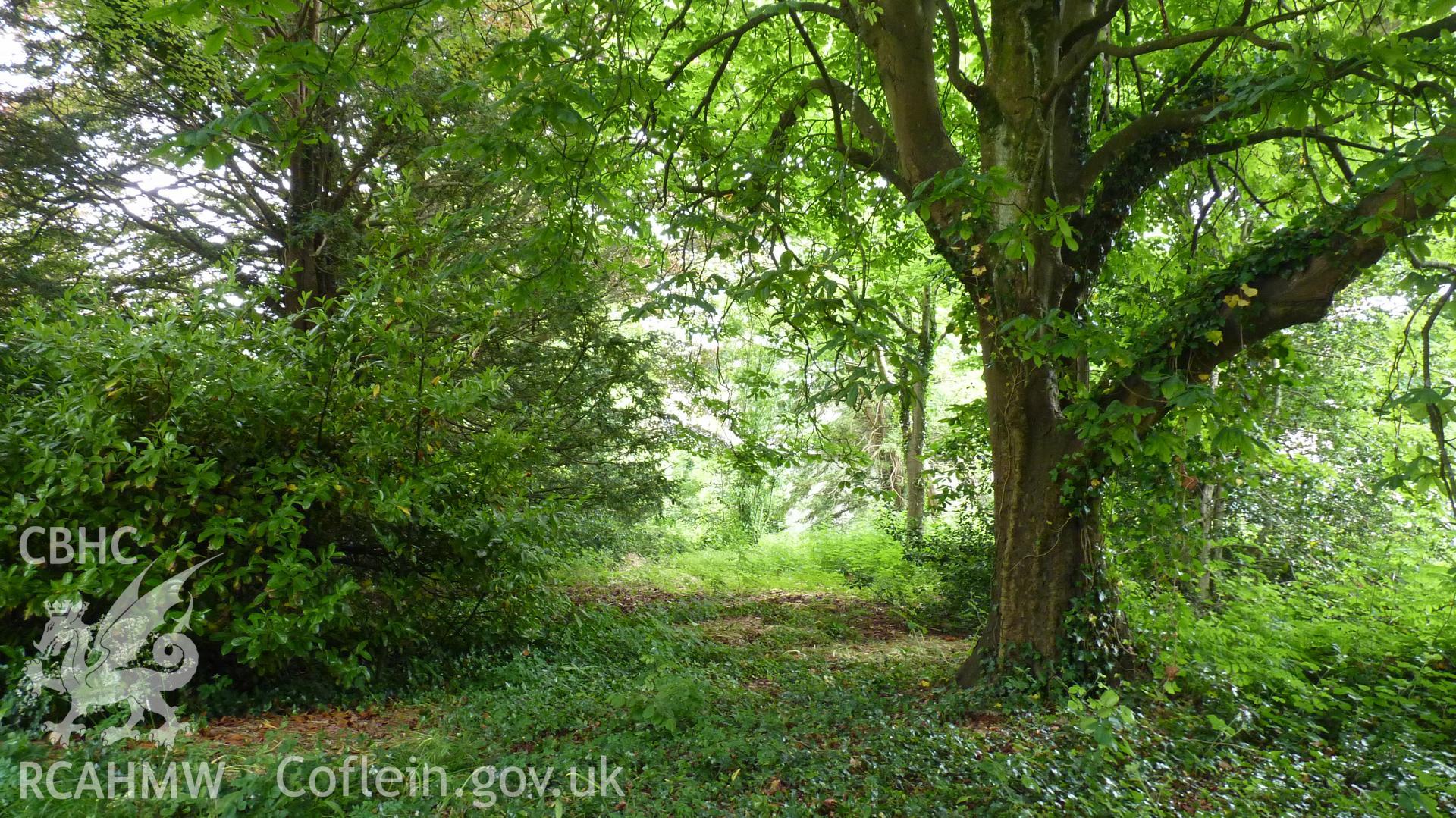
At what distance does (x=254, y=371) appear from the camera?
4.46 metres

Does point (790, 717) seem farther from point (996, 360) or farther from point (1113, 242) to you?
point (1113, 242)

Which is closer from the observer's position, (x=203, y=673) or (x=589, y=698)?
(x=203, y=673)

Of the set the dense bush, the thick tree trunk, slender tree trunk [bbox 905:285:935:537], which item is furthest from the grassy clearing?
slender tree trunk [bbox 905:285:935:537]

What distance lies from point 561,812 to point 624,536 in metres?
8.58

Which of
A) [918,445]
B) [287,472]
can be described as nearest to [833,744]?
[287,472]

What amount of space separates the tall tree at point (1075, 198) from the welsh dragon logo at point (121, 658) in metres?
3.58

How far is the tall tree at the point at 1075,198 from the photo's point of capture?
13.3 ft

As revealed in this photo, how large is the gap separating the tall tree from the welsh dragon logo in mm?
3581

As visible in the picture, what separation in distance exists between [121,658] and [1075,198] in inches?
247

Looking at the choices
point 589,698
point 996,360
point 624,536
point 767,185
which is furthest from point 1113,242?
point 624,536

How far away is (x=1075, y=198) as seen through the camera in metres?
5.13

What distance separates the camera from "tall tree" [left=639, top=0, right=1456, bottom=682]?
4.04m

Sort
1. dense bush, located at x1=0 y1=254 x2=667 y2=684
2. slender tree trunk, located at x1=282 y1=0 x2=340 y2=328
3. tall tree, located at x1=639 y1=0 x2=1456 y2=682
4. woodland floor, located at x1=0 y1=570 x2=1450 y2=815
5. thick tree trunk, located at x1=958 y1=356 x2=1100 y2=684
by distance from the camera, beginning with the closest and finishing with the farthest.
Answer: woodland floor, located at x1=0 y1=570 x2=1450 y2=815
dense bush, located at x1=0 y1=254 x2=667 y2=684
tall tree, located at x1=639 y1=0 x2=1456 y2=682
thick tree trunk, located at x1=958 y1=356 x2=1100 y2=684
slender tree trunk, located at x1=282 y1=0 x2=340 y2=328

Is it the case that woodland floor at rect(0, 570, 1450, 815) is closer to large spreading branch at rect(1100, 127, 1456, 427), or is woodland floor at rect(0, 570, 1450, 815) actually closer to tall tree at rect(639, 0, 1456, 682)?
tall tree at rect(639, 0, 1456, 682)
